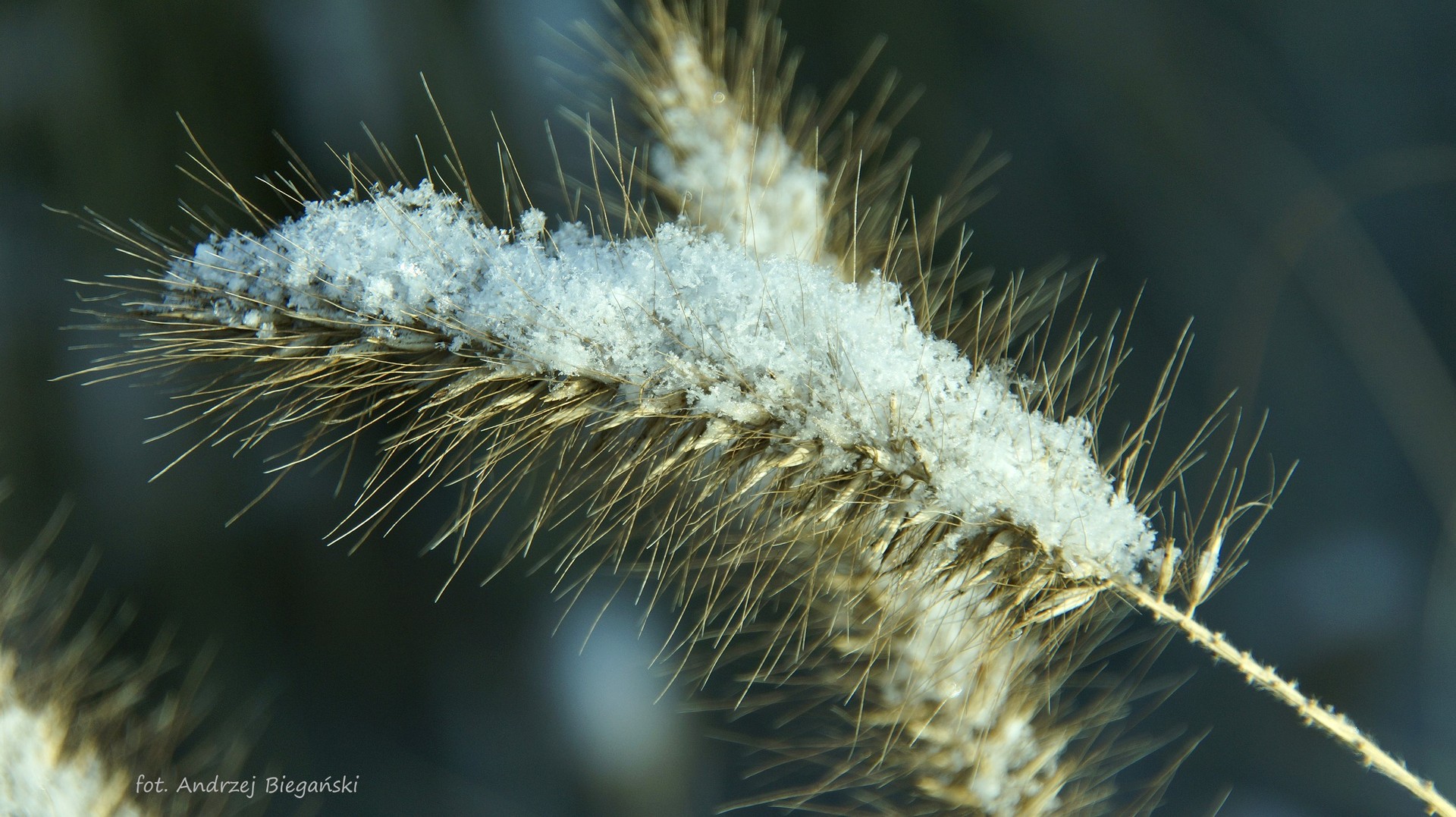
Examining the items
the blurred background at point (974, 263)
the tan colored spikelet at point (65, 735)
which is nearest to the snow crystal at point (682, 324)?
the tan colored spikelet at point (65, 735)

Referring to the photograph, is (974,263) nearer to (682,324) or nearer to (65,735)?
(682,324)

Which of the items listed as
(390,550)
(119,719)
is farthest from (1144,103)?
(119,719)

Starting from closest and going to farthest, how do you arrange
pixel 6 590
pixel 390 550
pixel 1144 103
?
1. pixel 6 590
2. pixel 1144 103
3. pixel 390 550

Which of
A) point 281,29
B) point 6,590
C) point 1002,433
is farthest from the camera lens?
point 281,29

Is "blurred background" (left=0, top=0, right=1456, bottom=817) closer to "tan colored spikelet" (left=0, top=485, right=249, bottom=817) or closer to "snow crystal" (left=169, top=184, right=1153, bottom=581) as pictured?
"tan colored spikelet" (left=0, top=485, right=249, bottom=817)

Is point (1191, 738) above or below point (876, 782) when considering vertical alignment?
above

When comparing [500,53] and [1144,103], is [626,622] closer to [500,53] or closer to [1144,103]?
[500,53]

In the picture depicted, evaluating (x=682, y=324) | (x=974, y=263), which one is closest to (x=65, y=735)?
(x=682, y=324)

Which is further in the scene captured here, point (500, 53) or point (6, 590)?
point (500, 53)

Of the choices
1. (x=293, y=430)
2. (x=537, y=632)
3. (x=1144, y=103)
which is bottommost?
(x=537, y=632)

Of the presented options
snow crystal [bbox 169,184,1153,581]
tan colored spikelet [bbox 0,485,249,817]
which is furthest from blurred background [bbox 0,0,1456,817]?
snow crystal [bbox 169,184,1153,581]
